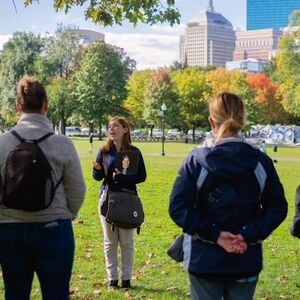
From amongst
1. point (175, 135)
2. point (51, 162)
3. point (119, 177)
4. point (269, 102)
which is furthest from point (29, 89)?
point (269, 102)

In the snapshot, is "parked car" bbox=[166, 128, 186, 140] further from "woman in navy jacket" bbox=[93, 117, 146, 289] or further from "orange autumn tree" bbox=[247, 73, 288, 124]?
"woman in navy jacket" bbox=[93, 117, 146, 289]

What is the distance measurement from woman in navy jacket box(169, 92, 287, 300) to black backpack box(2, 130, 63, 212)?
0.81m

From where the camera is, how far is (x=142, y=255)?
334 inches

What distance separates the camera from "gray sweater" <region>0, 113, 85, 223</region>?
3.75 m

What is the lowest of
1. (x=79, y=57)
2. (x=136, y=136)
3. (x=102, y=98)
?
(x=136, y=136)

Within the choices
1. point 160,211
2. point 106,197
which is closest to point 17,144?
point 106,197

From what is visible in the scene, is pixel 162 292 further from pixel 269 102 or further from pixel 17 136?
pixel 269 102

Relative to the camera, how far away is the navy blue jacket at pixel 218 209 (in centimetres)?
344

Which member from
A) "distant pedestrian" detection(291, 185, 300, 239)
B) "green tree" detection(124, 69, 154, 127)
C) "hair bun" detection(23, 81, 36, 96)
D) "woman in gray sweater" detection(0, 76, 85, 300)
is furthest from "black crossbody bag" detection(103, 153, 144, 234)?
"green tree" detection(124, 69, 154, 127)

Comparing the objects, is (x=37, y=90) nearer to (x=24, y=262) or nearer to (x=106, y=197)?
(x=24, y=262)

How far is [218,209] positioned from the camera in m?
3.46

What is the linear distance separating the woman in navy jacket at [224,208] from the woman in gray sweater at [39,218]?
769 millimetres

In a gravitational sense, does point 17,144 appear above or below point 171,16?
below

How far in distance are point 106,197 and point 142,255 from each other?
7.36 feet
